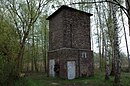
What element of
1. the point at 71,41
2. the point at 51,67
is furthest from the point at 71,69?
the point at 51,67

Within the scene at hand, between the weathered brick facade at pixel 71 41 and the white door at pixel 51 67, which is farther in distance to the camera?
the white door at pixel 51 67

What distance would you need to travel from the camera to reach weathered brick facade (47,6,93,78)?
23.5 m

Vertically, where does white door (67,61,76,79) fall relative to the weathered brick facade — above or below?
below

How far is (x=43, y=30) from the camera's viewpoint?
4069cm

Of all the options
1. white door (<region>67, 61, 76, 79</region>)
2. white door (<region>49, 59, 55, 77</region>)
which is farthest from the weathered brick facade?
white door (<region>49, 59, 55, 77</region>)

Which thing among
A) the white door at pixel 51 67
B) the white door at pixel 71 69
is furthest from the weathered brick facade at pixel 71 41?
the white door at pixel 51 67

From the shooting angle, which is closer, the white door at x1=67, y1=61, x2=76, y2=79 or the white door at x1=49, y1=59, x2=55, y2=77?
the white door at x1=67, y1=61, x2=76, y2=79

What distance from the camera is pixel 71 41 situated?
24141 millimetres

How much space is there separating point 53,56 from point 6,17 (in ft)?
26.4

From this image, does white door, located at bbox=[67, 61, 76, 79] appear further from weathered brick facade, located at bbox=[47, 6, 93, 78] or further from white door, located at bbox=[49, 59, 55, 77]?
white door, located at bbox=[49, 59, 55, 77]

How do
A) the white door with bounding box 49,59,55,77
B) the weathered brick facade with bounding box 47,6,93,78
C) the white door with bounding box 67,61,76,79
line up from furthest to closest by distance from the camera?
the white door with bounding box 49,59,55,77
the weathered brick facade with bounding box 47,6,93,78
the white door with bounding box 67,61,76,79

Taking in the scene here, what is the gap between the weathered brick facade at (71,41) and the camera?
23461 mm

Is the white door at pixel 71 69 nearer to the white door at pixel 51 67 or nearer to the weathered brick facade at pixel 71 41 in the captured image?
the weathered brick facade at pixel 71 41

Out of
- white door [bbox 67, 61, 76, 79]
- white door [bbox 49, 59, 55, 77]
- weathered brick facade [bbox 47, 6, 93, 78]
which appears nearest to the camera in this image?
white door [bbox 67, 61, 76, 79]
